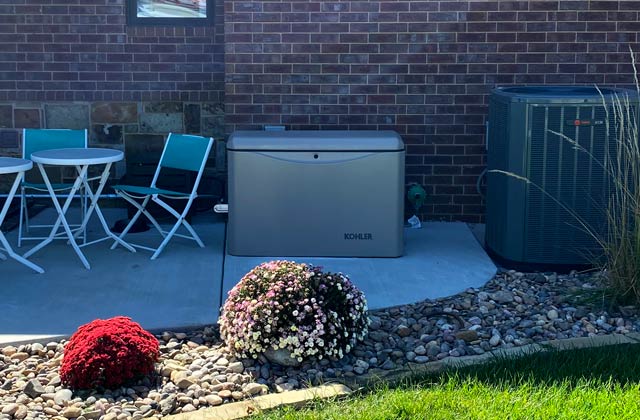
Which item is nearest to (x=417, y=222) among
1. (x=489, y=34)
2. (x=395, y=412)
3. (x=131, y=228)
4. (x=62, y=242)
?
(x=489, y=34)

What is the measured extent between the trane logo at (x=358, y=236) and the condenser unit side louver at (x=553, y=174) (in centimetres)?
90

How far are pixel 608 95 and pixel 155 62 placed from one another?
3.90 meters

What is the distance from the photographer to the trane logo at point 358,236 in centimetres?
684

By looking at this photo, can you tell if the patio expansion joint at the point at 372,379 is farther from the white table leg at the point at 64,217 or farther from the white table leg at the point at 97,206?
the white table leg at the point at 97,206

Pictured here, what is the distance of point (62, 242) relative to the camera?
290 inches

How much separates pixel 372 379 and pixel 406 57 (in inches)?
148

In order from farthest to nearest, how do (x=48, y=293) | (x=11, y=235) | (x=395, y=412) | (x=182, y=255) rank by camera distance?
(x=11, y=235) → (x=182, y=255) → (x=48, y=293) → (x=395, y=412)

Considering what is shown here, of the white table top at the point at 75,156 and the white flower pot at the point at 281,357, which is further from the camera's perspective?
the white table top at the point at 75,156

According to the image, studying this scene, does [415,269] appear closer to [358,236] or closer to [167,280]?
[358,236]

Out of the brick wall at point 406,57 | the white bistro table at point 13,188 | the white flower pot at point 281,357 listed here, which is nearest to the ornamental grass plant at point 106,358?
the white flower pot at point 281,357

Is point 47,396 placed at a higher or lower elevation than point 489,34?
lower

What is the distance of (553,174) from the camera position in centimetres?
641

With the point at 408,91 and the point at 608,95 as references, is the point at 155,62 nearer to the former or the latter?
the point at 408,91

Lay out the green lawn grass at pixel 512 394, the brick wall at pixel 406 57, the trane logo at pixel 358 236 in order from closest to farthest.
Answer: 1. the green lawn grass at pixel 512 394
2. the trane logo at pixel 358 236
3. the brick wall at pixel 406 57
